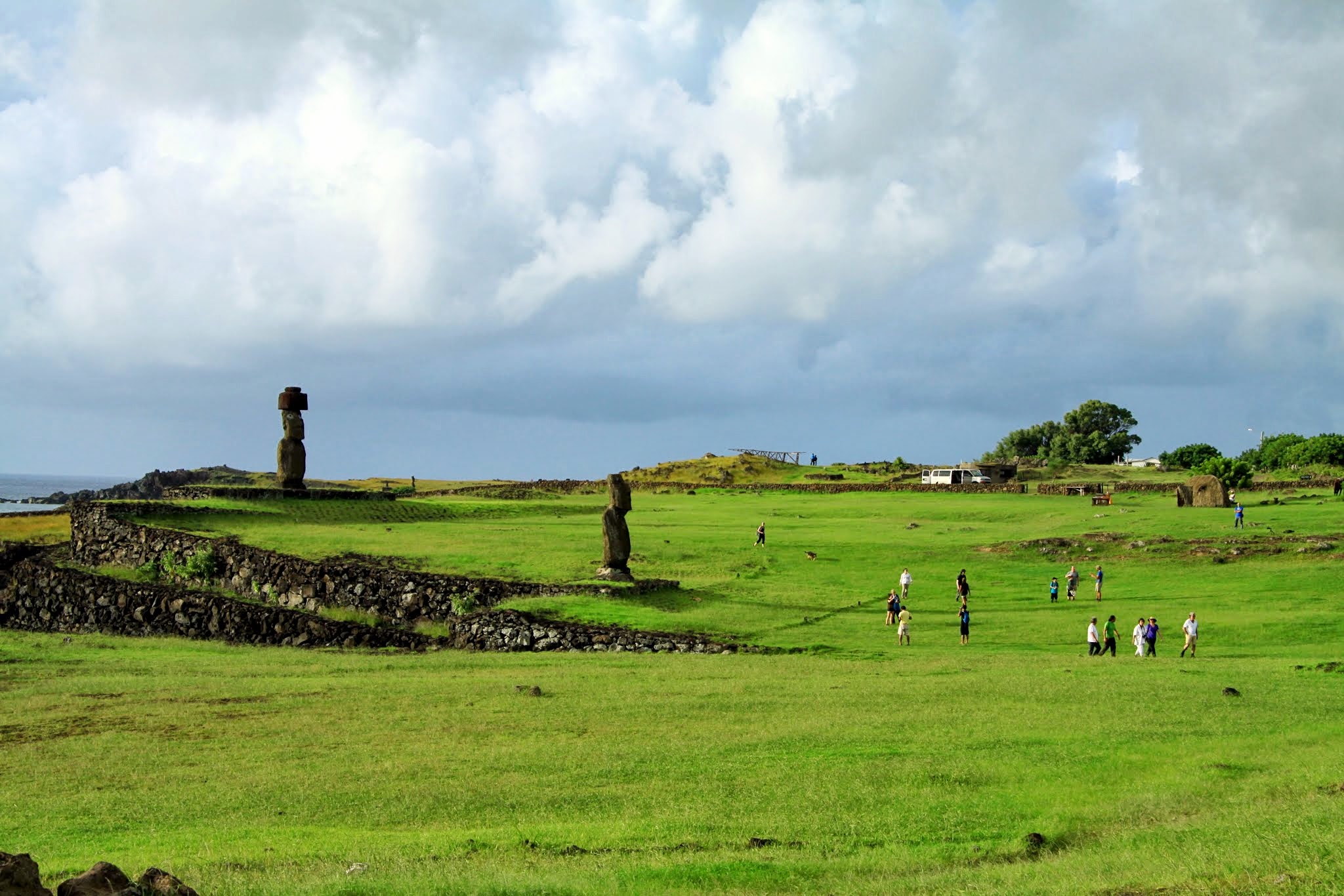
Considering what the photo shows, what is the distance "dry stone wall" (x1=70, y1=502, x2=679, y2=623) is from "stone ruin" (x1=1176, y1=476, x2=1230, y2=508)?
39.9m

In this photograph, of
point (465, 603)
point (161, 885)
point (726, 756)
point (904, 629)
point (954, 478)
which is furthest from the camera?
point (954, 478)

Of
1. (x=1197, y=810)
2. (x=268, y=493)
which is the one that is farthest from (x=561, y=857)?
(x=268, y=493)

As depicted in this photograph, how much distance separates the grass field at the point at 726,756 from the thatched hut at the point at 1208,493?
85.9ft

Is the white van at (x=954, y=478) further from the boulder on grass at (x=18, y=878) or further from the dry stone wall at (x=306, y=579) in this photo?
the boulder on grass at (x=18, y=878)

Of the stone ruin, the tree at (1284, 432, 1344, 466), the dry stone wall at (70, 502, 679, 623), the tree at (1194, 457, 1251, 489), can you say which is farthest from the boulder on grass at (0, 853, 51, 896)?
the tree at (1284, 432, 1344, 466)

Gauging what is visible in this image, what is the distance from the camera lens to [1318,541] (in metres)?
48.0

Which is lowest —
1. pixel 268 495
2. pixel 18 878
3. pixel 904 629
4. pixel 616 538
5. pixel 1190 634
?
pixel 904 629

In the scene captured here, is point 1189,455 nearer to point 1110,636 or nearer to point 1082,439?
point 1082,439

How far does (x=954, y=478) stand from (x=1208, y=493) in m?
39.0

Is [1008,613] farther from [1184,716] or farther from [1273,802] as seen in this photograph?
[1273,802]

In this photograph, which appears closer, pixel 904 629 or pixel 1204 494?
pixel 904 629

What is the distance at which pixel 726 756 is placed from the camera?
722 inches

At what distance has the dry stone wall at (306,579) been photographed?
4125 centimetres

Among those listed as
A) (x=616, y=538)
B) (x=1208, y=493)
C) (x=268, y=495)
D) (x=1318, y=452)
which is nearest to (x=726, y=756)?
(x=616, y=538)
